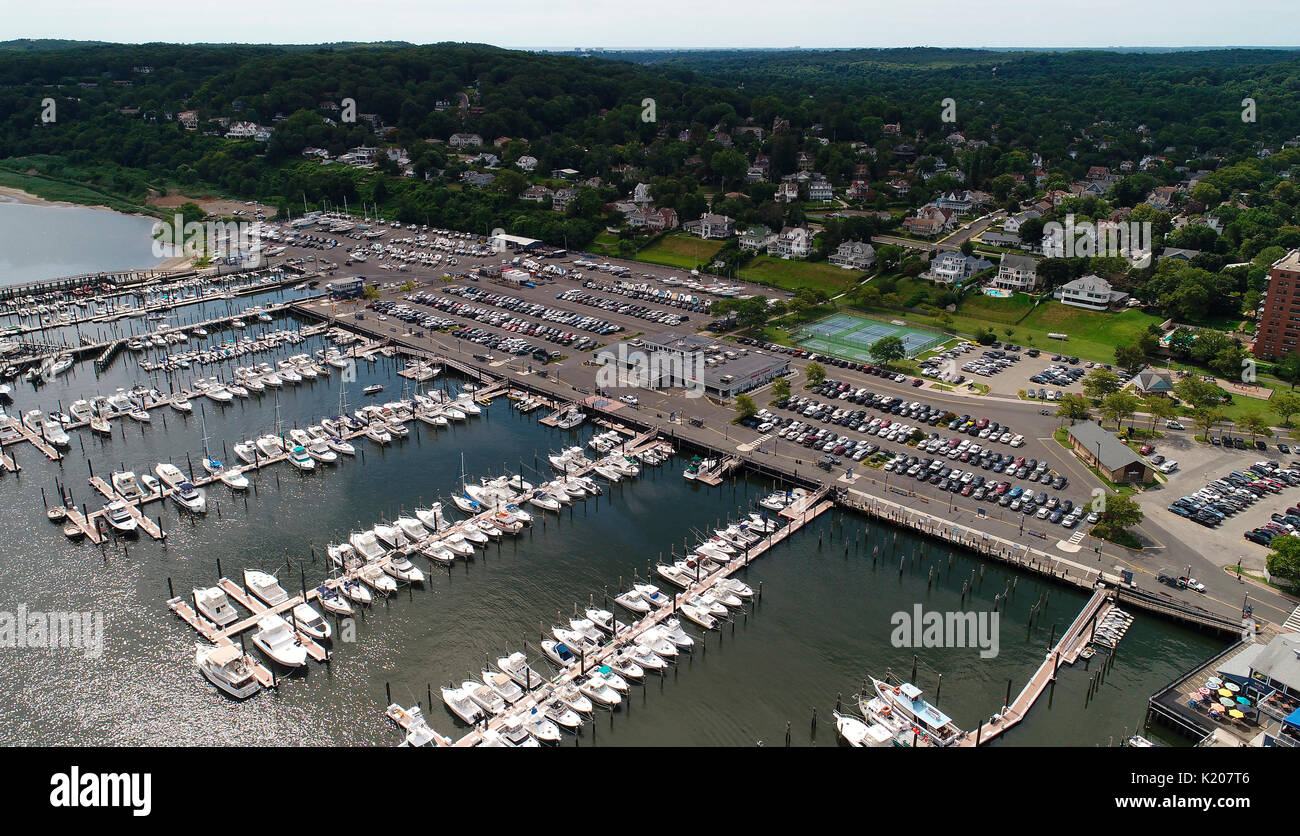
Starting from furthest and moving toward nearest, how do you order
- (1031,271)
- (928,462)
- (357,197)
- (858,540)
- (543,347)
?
(357,197), (1031,271), (543,347), (928,462), (858,540)

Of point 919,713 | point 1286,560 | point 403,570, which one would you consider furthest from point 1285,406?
point 403,570

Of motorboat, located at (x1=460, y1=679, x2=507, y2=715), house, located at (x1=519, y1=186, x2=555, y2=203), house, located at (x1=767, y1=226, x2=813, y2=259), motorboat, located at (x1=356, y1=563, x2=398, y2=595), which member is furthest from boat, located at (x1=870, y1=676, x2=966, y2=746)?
house, located at (x1=519, y1=186, x2=555, y2=203)

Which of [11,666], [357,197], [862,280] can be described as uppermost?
[357,197]

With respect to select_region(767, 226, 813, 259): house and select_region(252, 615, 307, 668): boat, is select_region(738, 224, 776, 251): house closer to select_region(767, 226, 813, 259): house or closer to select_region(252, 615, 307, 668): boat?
select_region(767, 226, 813, 259): house

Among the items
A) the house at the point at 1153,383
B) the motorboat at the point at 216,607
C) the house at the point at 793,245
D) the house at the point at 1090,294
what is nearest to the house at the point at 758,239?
the house at the point at 793,245

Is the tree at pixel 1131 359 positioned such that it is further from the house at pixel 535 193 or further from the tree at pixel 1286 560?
the house at pixel 535 193

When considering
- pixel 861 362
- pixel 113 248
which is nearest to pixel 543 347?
pixel 861 362

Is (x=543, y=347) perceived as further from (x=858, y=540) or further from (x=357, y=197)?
(x=357, y=197)
